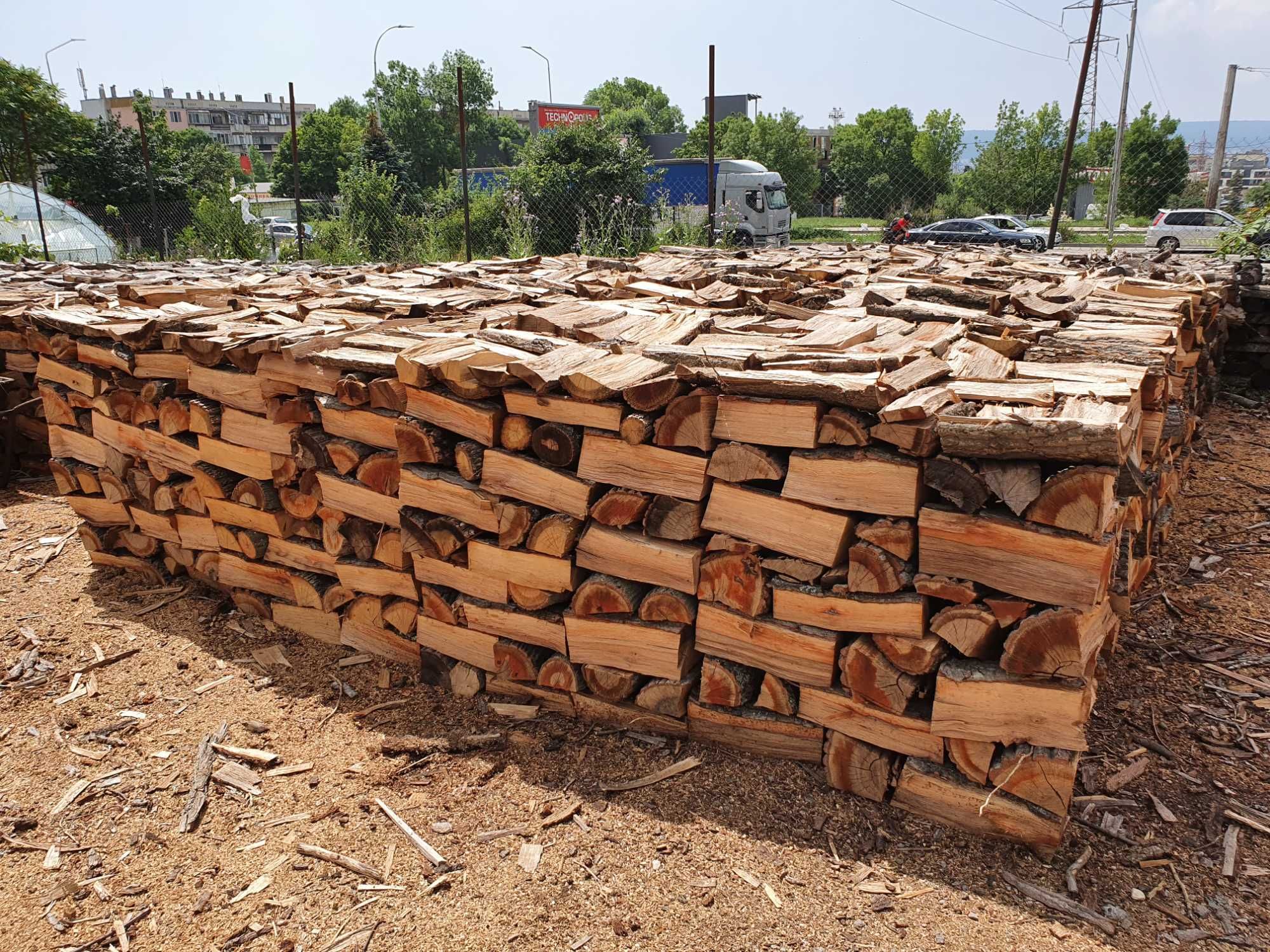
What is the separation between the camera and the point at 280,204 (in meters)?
57.4

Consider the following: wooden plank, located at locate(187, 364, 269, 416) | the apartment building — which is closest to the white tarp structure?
wooden plank, located at locate(187, 364, 269, 416)

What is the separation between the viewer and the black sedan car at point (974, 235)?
23.9 metres

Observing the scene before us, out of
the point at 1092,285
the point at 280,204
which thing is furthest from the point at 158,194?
the point at 1092,285

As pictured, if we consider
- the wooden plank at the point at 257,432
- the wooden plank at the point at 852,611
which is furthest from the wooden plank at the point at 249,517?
the wooden plank at the point at 852,611

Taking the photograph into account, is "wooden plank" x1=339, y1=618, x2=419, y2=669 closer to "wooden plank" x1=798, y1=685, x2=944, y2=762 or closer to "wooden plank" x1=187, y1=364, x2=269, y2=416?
"wooden plank" x1=187, y1=364, x2=269, y2=416

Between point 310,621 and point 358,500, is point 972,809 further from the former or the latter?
point 310,621

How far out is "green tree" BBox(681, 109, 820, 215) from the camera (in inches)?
1908

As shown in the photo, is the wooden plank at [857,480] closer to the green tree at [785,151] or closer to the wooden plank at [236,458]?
the wooden plank at [236,458]

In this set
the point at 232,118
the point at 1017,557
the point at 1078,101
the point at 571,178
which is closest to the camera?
the point at 1017,557

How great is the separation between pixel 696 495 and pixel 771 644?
0.55 meters

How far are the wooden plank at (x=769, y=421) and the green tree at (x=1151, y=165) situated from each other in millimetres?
33622

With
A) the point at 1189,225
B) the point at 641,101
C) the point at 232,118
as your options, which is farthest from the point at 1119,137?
the point at 232,118

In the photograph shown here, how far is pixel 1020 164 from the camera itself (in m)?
36.6

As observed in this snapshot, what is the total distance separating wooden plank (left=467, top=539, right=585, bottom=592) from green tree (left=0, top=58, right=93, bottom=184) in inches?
1470
